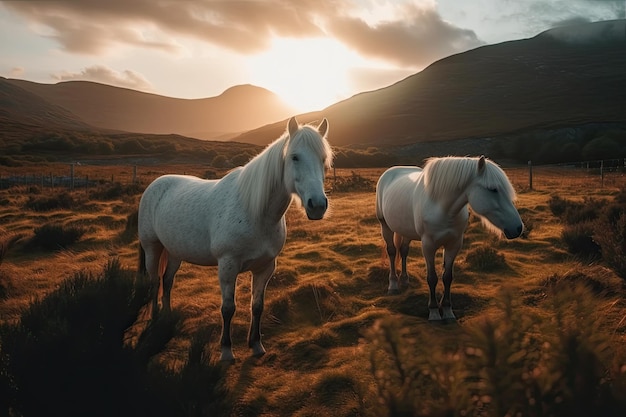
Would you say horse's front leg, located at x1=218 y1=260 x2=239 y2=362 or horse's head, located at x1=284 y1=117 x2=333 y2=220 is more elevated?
horse's head, located at x1=284 y1=117 x2=333 y2=220

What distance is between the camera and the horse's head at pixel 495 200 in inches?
199

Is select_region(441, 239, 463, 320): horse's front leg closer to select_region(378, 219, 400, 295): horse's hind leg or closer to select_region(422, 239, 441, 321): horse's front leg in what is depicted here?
select_region(422, 239, 441, 321): horse's front leg

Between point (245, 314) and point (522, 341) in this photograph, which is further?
point (245, 314)

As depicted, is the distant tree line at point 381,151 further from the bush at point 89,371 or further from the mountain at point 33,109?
the mountain at point 33,109

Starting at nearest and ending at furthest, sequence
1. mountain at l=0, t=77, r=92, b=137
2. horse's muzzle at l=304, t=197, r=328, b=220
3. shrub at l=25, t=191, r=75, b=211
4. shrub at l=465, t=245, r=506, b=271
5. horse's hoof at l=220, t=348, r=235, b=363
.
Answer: horse's muzzle at l=304, t=197, r=328, b=220, horse's hoof at l=220, t=348, r=235, b=363, shrub at l=465, t=245, r=506, b=271, shrub at l=25, t=191, r=75, b=211, mountain at l=0, t=77, r=92, b=137

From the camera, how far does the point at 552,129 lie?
222 ft

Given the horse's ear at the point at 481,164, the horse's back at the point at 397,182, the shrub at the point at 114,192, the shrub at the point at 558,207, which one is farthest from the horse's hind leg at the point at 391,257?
the shrub at the point at 114,192

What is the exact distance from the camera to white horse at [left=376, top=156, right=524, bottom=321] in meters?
5.17

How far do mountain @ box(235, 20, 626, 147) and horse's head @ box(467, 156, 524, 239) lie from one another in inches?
2886

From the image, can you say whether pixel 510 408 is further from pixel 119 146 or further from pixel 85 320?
pixel 119 146

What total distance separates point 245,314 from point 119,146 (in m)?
62.9

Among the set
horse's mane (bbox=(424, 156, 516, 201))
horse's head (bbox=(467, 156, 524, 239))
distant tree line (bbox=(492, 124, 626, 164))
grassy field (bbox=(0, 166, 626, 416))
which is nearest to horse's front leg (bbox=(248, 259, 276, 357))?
grassy field (bbox=(0, 166, 626, 416))

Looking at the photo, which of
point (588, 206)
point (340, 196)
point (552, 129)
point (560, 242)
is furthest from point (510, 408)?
point (552, 129)

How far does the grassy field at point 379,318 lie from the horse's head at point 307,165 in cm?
134
